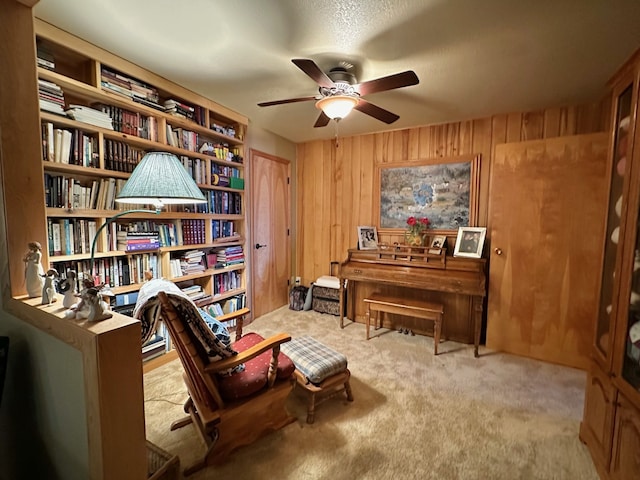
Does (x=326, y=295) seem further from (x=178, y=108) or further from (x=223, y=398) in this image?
(x=178, y=108)

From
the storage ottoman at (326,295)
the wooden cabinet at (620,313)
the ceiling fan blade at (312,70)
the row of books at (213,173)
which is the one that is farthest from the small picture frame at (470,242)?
the row of books at (213,173)

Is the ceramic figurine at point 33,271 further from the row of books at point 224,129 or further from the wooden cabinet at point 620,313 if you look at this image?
the wooden cabinet at point 620,313

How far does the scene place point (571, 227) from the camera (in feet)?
8.20

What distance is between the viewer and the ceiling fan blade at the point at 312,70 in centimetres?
161

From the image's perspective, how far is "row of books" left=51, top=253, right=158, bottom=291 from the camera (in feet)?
6.69

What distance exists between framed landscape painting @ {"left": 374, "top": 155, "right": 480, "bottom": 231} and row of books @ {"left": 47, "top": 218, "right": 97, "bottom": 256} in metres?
2.91

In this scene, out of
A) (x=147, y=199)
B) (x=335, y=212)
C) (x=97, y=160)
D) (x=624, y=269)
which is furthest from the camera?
(x=335, y=212)

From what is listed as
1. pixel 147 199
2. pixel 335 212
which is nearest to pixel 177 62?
pixel 147 199

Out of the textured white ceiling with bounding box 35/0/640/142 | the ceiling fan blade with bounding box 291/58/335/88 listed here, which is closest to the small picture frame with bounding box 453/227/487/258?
the textured white ceiling with bounding box 35/0/640/142

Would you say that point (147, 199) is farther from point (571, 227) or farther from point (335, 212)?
point (571, 227)

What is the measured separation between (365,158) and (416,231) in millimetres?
1185

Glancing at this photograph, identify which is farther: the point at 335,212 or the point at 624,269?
the point at 335,212

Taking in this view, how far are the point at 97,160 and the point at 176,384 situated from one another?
1.75 metres

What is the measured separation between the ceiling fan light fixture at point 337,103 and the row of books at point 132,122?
1.40 meters
